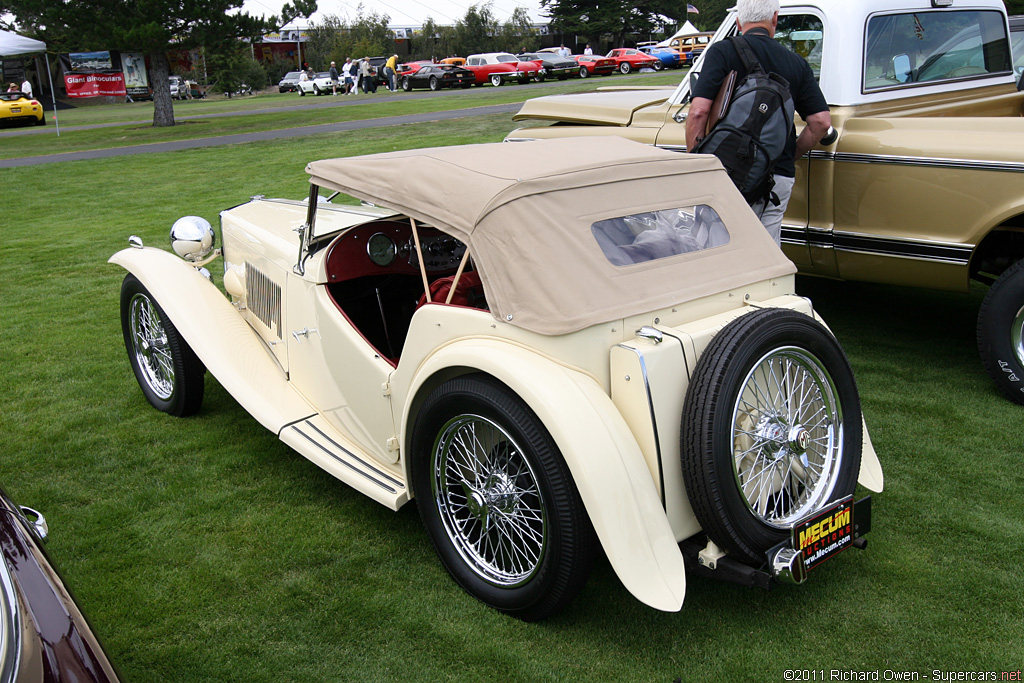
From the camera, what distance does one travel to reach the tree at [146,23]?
66.3ft

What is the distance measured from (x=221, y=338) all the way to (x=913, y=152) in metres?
3.91

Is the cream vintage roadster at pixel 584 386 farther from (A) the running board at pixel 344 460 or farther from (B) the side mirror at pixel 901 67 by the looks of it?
(B) the side mirror at pixel 901 67

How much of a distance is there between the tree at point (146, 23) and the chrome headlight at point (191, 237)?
18.2m

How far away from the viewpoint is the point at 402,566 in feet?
10.6

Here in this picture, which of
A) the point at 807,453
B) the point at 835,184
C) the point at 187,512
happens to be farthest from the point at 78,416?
the point at 835,184

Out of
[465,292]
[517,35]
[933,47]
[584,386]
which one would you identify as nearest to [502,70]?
[517,35]

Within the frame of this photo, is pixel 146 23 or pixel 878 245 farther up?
pixel 146 23

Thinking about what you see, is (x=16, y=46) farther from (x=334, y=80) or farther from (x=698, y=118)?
(x=334, y=80)

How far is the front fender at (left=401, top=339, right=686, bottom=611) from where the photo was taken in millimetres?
2453

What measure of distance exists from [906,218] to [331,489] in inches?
139

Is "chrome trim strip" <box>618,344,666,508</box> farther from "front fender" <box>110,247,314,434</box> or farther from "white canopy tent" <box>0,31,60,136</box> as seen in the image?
"white canopy tent" <box>0,31,60,136</box>

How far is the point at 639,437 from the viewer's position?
2.62 meters

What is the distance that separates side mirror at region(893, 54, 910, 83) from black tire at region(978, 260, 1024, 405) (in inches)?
63.2

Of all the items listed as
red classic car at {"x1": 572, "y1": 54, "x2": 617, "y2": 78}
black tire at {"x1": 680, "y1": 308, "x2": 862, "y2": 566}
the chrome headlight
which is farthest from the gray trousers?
red classic car at {"x1": 572, "y1": 54, "x2": 617, "y2": 78}
